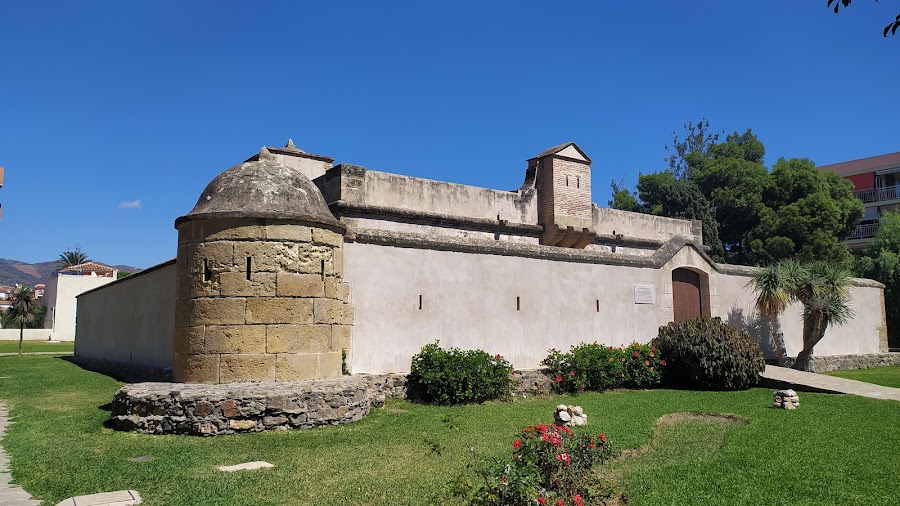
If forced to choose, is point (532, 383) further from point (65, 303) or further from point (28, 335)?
point (28, 335)

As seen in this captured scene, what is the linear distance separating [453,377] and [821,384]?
739 centimetres

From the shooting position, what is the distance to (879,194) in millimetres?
44219

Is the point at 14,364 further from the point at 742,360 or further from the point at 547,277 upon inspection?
the point at 742,360

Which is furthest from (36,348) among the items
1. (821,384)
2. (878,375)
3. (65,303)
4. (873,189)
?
(873,189)

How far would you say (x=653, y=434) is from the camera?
26.9 ft

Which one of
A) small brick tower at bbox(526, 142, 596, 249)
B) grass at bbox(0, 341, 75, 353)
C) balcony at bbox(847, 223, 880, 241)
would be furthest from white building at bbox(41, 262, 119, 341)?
balcony at bbox(847, 223, 880, 241)

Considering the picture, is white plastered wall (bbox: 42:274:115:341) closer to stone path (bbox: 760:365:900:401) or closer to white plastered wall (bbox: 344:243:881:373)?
white plastered wall (bbox: 344:243:881:373)

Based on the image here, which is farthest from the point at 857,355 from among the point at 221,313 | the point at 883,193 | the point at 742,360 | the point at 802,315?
the point at 883,193

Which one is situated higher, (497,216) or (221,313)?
(497,216)

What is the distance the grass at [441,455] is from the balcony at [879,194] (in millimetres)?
40160

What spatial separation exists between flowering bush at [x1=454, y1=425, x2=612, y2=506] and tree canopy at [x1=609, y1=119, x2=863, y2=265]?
30.9 m

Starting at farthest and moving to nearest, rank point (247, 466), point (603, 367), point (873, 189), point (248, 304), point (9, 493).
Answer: point (873, 189) < point (603, 367) < point (248, 304) < point (247, 466) < point (9, 493)

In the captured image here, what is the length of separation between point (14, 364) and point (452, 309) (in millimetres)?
17636

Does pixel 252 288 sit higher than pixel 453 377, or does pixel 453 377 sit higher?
pixel 252 288
